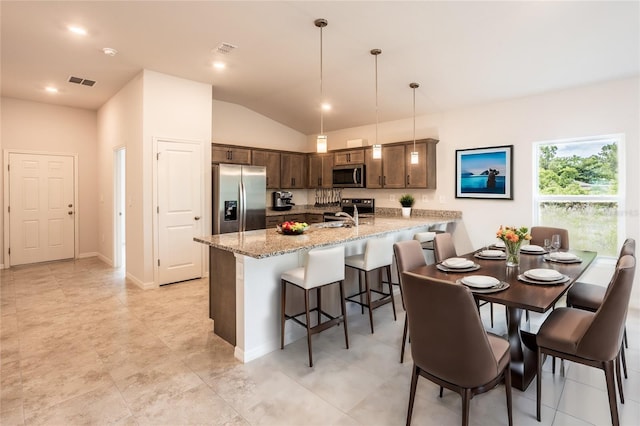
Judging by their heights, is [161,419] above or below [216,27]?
below

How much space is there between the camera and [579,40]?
129 inches

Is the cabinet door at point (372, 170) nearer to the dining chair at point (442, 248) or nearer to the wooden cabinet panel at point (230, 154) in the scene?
the wooden cabinet panel at point (230, 154)

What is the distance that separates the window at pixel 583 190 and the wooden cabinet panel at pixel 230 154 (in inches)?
174

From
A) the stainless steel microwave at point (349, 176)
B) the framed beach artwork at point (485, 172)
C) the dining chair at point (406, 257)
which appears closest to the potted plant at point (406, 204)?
the framed beach artwork at point (485, 172)

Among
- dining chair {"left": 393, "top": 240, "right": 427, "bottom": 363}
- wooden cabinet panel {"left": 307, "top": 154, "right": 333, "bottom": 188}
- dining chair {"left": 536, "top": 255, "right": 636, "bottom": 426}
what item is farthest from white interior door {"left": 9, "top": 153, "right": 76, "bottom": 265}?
dining chair {"left": 536, "top": 255, "right": 636, "bottom": 426}

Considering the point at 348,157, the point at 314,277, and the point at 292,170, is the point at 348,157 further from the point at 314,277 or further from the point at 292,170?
the point at 314,277

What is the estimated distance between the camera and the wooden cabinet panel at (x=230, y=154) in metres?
5.59

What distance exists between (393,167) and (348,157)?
39.4 inches

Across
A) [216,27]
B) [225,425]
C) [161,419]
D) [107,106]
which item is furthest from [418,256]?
[107,106]

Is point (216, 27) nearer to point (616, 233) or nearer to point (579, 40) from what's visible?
point (579, 40)

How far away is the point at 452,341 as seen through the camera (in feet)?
5.63

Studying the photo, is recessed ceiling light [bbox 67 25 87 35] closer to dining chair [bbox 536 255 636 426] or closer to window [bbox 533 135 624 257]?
dining chair [bbox 536 255 636 426]

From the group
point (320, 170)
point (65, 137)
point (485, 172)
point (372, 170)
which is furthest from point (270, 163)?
point (65, 137)

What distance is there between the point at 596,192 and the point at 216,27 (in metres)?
4.71
